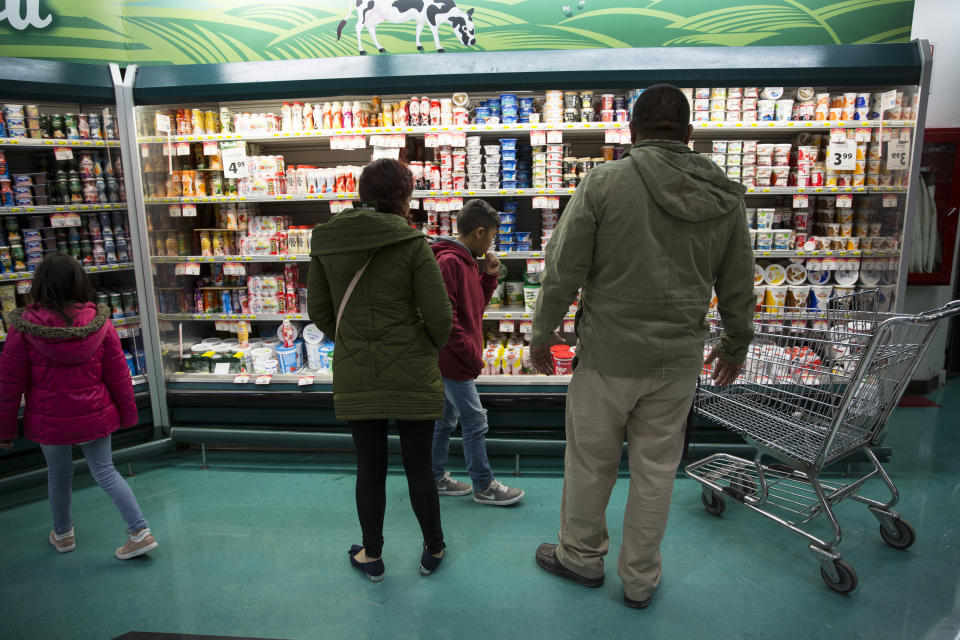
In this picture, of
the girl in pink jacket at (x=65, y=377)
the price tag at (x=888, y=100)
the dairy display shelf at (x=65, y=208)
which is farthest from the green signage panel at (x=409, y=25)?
the girl in pink jacket at (x=65, y=377)

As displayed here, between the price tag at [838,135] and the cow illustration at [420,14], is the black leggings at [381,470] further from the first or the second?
the price tag at [838,135]

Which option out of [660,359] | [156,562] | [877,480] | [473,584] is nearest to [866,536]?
[877,480]

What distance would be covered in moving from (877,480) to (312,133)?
4268 millimetres

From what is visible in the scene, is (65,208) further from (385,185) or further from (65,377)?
(385,185)

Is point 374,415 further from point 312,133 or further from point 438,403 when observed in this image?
point 312,133

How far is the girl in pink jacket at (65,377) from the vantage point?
2771 millimetres

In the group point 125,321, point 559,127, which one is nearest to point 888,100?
point 559,127

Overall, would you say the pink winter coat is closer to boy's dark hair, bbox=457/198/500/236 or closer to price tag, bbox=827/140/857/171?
boy's dark hair, bbox=457/198/500/236

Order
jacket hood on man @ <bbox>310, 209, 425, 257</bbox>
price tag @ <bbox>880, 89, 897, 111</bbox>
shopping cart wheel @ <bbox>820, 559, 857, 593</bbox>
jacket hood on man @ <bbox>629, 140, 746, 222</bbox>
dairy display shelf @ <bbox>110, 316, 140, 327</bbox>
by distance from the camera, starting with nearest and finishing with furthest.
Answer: jacket hood on man @ <bbox>629, 140, 746, 222</bbox> → jacket hood on man @ <bbox>310, 209, 425, 257</bbox> → shopping cart wheel @ <bbox>820, 559, 857, 593</bbox> → price tag @ <bbox>880, 89, 897, 111</bbox> → dairy display shelf @ <bbox>110, 316, 140, 327</bbox>

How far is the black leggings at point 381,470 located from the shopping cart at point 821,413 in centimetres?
146

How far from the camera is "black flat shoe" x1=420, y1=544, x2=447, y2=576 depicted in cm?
273

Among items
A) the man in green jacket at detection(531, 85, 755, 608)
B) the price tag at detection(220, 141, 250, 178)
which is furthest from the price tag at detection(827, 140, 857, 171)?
the price tag at detection(220, 141, 250, 178)

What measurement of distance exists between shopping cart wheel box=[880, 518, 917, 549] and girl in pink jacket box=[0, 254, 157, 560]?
364 centimetres

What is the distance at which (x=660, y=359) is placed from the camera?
88.1 inches
